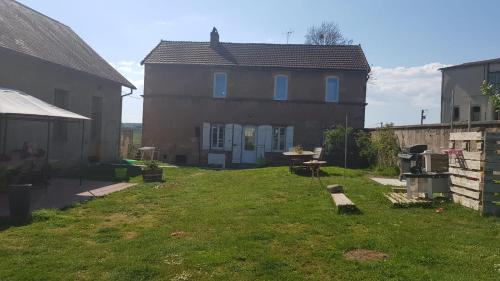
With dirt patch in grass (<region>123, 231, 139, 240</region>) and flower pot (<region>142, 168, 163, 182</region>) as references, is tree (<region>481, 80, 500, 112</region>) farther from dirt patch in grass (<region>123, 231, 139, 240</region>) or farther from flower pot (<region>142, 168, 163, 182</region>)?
flower pot (<region>142, 168, 163, 182</region>)

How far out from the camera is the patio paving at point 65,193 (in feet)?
29.1

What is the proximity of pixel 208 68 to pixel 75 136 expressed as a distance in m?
10.3

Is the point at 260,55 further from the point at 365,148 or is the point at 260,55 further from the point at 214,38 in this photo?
the point at 365,148

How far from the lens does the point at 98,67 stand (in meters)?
17.9

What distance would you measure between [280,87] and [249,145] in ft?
11.6

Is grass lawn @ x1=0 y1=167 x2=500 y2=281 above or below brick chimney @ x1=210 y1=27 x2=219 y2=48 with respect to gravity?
below

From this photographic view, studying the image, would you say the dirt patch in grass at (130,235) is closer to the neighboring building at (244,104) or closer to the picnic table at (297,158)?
the picnic table at (297,158)

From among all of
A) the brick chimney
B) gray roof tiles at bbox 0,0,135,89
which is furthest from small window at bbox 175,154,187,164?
the brick chimney

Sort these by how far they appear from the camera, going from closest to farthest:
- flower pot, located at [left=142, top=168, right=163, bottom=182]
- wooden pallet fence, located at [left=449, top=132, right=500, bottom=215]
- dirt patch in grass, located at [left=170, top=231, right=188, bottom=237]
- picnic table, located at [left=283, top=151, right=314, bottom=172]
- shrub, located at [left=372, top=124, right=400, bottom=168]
Result: 1. dirt patch in grass, located at [left=170, top=231, right=188, bottom=237]
2. wooden pallet fence, located at [left=449, top=132, right=500, bottom=215]
3. flower pot, located at [left=142, top=168, right=163, bottom=182]
4. picnic table, located at [left=283, top=151, right=314, bottom=172]
5. shrub, located at [left=372, top=124, right=400, bottom=168]

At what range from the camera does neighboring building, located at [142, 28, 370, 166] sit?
24281 millimetres

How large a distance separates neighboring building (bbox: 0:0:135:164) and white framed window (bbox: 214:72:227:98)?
5826mm

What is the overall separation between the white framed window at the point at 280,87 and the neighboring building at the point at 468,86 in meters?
12.3

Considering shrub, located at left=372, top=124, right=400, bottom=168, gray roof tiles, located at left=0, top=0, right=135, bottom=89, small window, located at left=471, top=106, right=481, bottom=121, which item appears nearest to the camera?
gray roof tiles, located at left=0, top=0, right=135, bottom=89

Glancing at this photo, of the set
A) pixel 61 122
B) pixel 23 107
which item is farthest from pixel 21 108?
pixel 61 122
